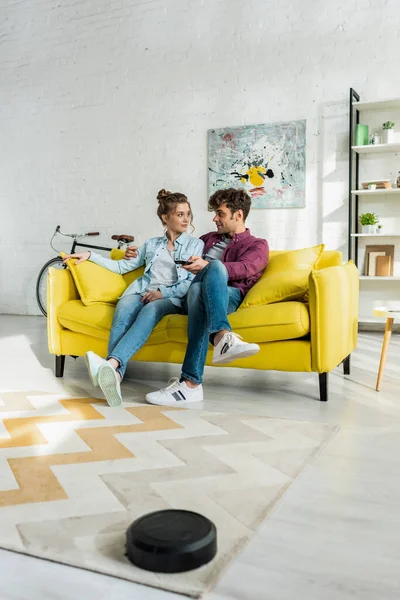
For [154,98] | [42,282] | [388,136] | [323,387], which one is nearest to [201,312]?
[323,387]

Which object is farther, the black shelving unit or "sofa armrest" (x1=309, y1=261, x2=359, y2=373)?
the black shelving unit

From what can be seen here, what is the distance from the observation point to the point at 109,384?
2.44m

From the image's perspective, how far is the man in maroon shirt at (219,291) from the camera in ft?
8.06

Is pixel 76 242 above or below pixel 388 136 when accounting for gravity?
below

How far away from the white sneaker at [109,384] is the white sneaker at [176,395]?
0.14 metres

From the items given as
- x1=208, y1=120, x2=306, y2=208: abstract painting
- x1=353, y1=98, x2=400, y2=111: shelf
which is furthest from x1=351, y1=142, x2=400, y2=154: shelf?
x1=208, y1=120, x2=306, y2=208: abstract painting

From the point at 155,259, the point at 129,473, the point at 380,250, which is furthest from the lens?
the point at 380,250

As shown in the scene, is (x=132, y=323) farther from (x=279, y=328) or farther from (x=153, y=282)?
(x=279, y=328)

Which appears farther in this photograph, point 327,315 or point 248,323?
point 248,323

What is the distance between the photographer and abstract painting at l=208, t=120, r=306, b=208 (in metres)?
5.21

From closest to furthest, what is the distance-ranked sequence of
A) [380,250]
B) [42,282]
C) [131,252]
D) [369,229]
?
[131,252]
[369,229]
[380,250]
[42,282]

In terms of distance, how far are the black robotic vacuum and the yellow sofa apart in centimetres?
142

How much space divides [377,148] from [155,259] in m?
2.63

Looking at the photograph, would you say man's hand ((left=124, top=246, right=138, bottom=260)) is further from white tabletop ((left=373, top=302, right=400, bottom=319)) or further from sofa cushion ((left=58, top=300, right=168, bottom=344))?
white tabletop ((left=373, top=302, right=400, bottom=319))
